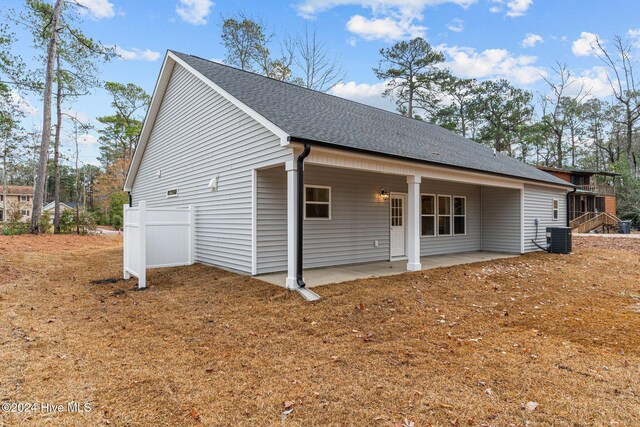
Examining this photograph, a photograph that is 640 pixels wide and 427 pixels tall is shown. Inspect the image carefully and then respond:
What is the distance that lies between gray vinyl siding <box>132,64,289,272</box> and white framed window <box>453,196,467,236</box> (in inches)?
292

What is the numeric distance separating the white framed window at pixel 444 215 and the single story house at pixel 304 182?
0.04 m

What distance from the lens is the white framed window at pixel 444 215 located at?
1113 centimetres

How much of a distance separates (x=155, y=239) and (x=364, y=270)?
15.9ft

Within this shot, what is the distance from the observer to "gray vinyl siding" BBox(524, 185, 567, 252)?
11.7 m

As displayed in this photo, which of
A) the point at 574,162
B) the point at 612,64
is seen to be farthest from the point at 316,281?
the point at 574,162

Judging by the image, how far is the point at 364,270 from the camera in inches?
312

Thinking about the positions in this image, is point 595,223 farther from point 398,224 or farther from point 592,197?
point 398,224

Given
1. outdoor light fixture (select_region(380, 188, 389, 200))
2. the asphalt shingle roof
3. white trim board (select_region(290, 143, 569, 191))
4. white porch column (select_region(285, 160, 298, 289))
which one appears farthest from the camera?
outdoor light fixture (select_region(380, 188, 389, 200))

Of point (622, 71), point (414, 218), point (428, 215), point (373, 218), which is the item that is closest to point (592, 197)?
point (622, 71)

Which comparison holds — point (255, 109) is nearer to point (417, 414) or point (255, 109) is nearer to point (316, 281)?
point (316, 281)

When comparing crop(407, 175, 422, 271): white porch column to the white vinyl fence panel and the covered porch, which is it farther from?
the white vinyl fence panel

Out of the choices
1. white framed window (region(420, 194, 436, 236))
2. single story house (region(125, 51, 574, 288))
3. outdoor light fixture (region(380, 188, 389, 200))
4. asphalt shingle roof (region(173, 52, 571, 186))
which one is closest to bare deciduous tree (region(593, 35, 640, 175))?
single story house (region(125, 51, 574, 288))

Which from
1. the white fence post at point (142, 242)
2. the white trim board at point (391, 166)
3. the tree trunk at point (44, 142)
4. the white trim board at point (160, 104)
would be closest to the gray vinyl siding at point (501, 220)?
the white trim board at point (391, 166)

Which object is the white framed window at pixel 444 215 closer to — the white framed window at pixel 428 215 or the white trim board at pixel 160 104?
the white framed window at pixel 428 215
